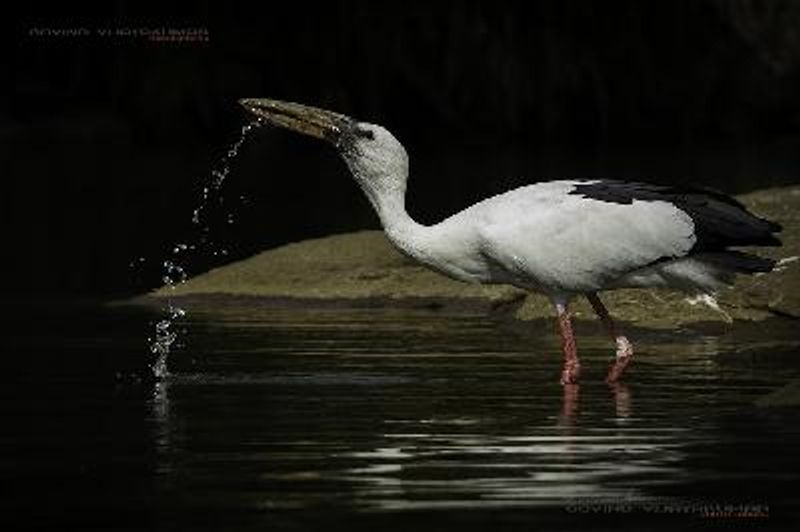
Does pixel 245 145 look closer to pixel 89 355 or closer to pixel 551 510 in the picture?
pixel 89 355

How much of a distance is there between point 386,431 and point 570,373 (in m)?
2.32

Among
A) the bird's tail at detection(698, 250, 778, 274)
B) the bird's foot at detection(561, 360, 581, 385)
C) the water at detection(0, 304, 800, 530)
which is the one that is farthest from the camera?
the bird's tail at detection(698, 250, 778, 274)

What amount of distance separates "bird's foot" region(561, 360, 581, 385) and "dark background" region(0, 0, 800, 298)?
25.3 m

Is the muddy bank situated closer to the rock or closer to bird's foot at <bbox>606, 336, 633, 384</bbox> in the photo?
the rock

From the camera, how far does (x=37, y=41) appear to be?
2055 inches

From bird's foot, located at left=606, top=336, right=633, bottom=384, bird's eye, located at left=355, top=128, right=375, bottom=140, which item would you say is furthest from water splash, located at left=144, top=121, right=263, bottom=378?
bird's foot, located at left=606, top=336, right=633, bottom=384

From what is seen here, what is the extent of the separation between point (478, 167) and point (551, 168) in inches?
79.4

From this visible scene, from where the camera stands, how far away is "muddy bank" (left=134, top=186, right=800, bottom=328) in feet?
58.1

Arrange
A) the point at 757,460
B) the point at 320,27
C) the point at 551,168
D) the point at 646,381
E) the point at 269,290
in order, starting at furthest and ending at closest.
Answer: the point at 320,27 → the point at 551,168 → the point at 269,290 → the point at 646,381 → the point at 757,460

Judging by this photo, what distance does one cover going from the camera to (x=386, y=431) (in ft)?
40.8

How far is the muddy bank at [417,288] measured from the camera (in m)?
17.7

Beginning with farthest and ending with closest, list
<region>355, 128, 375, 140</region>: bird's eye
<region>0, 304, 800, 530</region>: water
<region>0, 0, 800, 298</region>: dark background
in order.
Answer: <region>0, 0, 800, 298</region>: dark background
<region>355, 128, 375, 140</region>: bird's eye
<region>0, 304, 800, 530</region>: water

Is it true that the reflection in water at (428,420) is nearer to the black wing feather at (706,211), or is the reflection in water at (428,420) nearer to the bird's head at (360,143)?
the black wing feather at (706,211)

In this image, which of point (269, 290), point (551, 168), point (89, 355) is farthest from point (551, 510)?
point (551, 168)
